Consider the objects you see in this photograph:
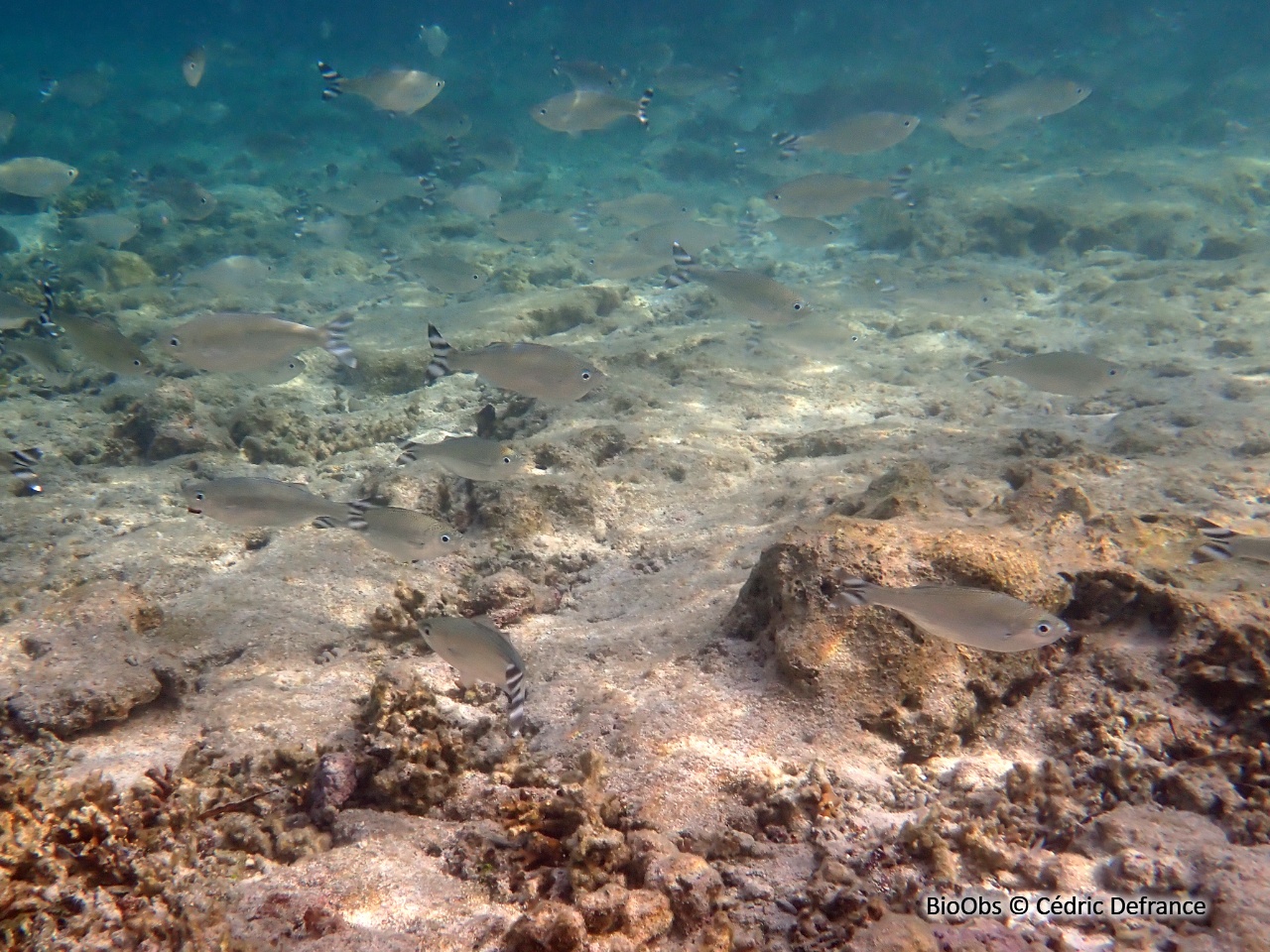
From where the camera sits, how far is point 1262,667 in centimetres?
274

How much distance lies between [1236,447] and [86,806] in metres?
7.39

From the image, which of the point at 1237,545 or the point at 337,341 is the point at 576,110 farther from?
the point at 1237,545

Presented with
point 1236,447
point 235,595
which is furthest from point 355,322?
point 1236,447

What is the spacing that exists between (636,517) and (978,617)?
2870 mm

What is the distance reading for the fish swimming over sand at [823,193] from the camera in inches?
327

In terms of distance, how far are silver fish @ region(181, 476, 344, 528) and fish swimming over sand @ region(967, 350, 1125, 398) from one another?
17.1 feet

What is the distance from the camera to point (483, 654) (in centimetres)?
277

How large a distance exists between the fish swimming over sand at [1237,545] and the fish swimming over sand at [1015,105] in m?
8.85

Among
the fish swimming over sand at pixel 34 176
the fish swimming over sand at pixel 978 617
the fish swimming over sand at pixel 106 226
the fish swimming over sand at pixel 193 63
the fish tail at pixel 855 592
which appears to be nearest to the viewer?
the fish swimming over sand at pixel 978 617

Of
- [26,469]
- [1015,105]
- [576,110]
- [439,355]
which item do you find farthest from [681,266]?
[1015,105]

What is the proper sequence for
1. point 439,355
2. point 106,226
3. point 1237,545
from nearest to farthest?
point 1237,545 < point 439,355 < point 106,226

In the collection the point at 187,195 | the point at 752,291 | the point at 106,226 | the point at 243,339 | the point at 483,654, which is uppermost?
the point at 187,195

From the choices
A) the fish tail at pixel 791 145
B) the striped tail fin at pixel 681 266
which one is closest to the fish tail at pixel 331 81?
the striped tail fin at pixel 681 266

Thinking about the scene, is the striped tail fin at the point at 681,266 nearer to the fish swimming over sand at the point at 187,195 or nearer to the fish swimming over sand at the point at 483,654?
the fish swimming over sand at the point at 483,654
